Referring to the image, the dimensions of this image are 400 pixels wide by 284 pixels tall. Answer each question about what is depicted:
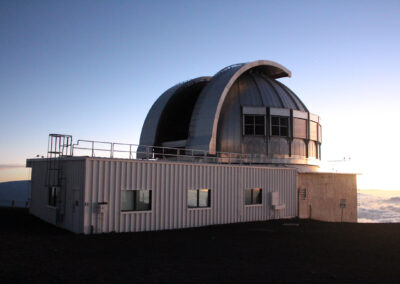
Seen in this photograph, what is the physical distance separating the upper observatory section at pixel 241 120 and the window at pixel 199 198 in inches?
175

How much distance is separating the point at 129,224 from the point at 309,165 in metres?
17.7

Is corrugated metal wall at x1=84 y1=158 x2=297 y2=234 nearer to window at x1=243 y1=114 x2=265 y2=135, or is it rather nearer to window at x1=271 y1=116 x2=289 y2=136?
window at x1=243 y1=114 x2=265 y2=135

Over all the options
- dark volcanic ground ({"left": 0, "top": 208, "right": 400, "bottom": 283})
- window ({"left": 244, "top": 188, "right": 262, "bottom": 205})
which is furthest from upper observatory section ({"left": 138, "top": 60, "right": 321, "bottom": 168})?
dark volcanic ground ({"left": 0, "top": 208, "right": 400, "bottom": 283})

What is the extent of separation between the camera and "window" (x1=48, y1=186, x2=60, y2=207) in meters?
18.7

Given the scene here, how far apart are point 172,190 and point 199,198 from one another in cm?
196

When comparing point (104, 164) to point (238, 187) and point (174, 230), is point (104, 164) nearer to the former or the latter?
point (174, 230)

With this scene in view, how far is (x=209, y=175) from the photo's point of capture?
19859 mm

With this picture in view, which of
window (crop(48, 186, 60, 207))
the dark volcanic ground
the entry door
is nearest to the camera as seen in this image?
the dark volcanic ground

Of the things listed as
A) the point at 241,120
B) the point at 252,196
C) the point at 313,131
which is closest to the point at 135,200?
the point at 252,196

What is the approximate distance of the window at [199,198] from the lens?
1923 centimetres

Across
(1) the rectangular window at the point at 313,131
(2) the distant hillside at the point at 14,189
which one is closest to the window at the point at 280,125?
(1) the rectangular window at the point at 313,131

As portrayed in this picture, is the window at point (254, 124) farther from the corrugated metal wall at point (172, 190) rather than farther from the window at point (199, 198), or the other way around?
the window at point (199, 198)

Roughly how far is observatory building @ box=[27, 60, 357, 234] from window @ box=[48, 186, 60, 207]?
0.19 ft

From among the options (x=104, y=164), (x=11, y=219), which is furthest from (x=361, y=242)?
(x=11, y=219)
